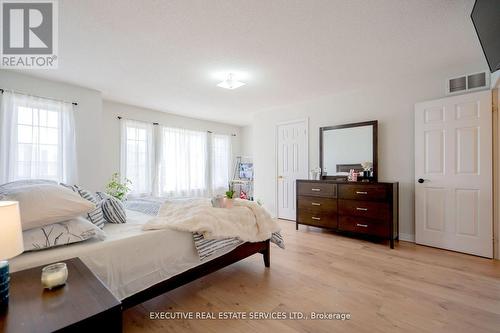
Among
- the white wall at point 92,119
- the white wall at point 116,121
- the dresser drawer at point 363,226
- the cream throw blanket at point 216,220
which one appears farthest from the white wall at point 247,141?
the cream throw blanket at point 216,220

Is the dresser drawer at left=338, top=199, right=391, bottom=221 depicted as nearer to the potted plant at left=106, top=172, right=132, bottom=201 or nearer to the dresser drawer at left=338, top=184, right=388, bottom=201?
the dresser drawer at left=338, top=184, right=388, bottom=201

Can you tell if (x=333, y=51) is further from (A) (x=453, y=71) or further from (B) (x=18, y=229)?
(B) (x=18, y=229)

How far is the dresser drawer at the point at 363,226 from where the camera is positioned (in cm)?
318

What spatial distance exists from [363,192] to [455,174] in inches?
43.2

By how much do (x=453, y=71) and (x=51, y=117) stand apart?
18.6 ft

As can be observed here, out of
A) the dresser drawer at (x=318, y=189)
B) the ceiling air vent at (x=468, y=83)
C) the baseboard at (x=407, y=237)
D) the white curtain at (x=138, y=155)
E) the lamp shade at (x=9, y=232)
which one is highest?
the ceiling air vent at (x=468, y=83)

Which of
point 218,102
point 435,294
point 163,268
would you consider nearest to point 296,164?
point 218,102

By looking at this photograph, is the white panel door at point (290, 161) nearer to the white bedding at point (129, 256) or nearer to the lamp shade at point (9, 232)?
the white bedding at point (129, 256)

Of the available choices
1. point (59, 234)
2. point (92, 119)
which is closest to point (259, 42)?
point (59, 234)

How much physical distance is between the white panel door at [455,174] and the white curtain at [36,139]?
5119mm

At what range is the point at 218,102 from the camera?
4594mm

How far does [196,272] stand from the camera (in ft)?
6.34

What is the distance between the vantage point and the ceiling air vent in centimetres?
284

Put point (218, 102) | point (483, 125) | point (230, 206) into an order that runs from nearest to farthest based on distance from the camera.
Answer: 1. point (230, 206)
2. point (483, 125)
3. point (218, 102)
